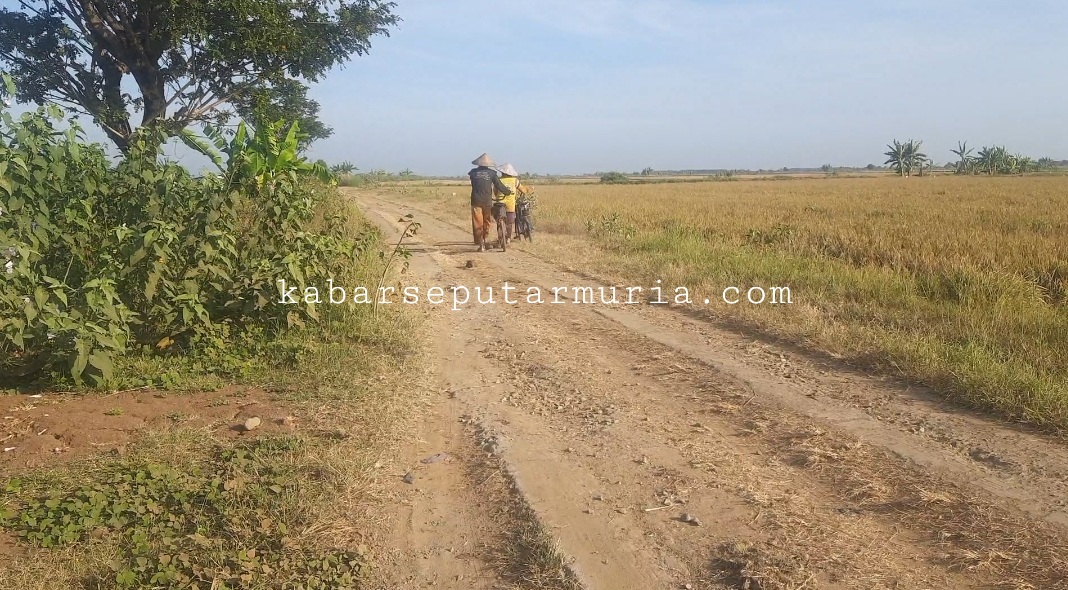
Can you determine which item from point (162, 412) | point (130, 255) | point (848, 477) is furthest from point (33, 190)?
point (848, 477)

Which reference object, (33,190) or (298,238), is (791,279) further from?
(33,190)

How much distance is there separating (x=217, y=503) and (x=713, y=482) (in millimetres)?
2446

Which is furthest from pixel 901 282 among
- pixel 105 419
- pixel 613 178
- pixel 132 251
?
pixel 613 178

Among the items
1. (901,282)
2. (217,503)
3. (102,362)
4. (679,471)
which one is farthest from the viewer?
(901,282)

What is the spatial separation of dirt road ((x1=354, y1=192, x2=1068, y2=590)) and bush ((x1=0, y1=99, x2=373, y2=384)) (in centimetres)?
165

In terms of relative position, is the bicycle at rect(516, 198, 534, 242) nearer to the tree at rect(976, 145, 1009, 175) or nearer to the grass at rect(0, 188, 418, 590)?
the grass at rect(0, 188, 418, 590)

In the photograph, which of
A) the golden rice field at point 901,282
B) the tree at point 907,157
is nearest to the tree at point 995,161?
the tree at point 907,157

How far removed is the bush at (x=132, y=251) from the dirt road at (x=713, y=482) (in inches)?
65.1

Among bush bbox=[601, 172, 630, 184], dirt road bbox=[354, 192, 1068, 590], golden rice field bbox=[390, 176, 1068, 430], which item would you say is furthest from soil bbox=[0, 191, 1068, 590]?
bush bbox=[601, 172, 630, 184]

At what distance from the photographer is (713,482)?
3.51 metres

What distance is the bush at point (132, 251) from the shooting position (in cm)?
441

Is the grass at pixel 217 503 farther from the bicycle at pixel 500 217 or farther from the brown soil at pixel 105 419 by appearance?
the bicycle at pixel 500 217

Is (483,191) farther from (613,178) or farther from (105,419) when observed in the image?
(613,178)

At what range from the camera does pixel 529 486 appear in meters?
3.50
